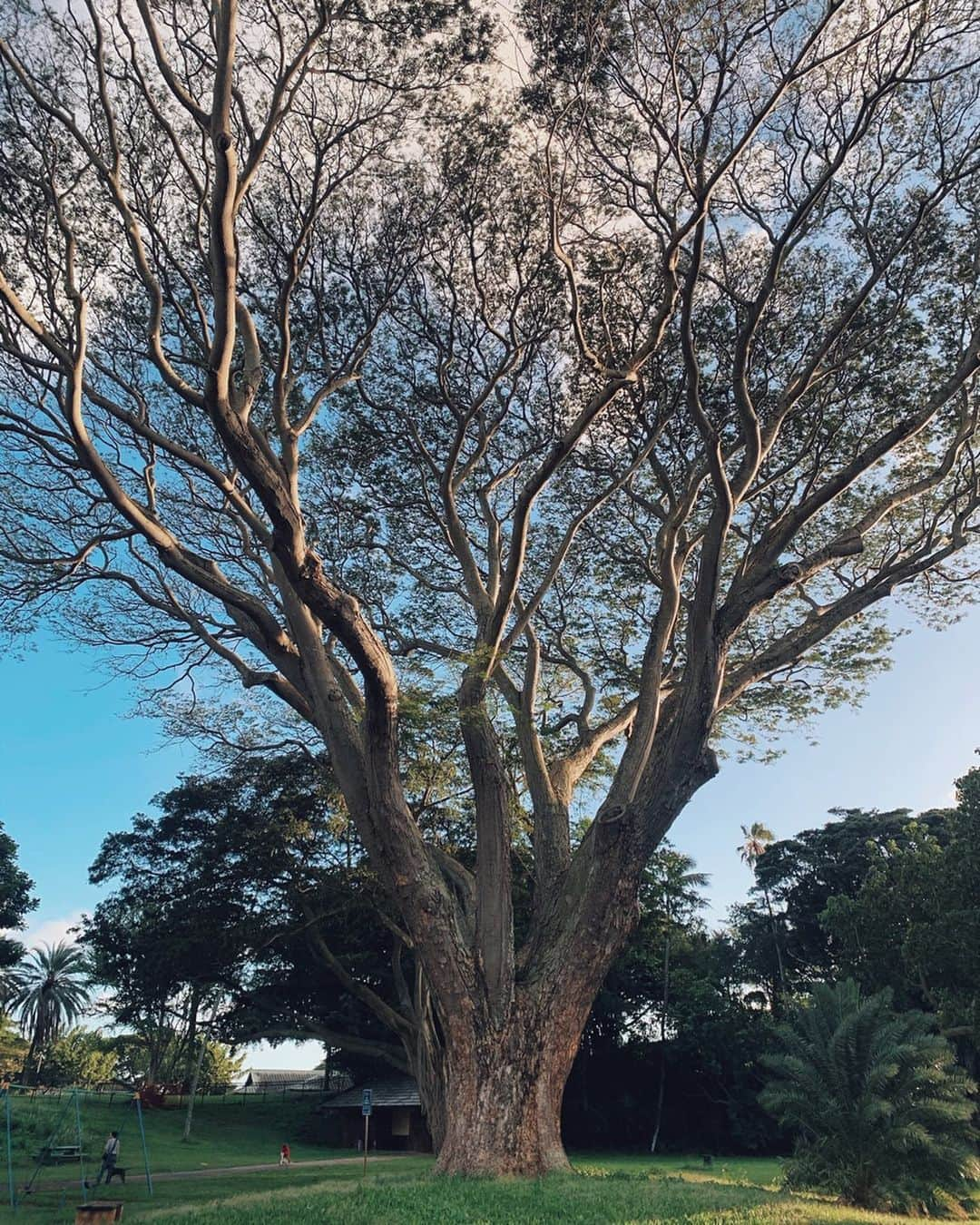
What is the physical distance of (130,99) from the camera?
34.0ft

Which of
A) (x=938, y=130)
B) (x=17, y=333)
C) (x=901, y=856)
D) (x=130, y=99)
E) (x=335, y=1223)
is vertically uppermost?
(x=130, y=99)

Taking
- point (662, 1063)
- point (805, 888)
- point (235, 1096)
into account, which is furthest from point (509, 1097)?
point (235, 1096)

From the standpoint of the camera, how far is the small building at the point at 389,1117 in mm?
27469

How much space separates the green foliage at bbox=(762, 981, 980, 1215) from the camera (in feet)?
34.0

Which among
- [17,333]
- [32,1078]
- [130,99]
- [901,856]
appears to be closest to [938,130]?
[130,99]

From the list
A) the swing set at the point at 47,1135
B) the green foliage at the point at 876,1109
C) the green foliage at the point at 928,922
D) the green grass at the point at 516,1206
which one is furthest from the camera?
the green foliage at the point at 928,922

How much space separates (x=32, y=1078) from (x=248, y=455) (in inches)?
1736

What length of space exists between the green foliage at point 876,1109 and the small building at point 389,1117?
1876cm

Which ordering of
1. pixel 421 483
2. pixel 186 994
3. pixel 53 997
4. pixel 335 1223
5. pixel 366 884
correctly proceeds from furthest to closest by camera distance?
1. pixel 53 997
2. pixel 186 994
3. pixel 366 884
4. pixel 421 483
5. pixel 335 1223

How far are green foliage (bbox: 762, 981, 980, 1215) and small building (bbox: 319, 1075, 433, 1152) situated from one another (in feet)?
61.5

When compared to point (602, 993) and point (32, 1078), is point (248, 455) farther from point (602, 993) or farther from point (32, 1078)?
point (32, 1078)

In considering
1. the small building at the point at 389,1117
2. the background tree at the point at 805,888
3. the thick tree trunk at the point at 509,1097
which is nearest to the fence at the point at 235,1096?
the small building at the point at 389,1117

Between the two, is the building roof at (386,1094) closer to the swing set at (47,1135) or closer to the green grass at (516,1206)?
the swing set at (47,1135)

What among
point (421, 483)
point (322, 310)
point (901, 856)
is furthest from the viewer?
point (901, 856)
